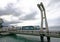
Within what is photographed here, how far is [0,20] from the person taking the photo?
3376 inches

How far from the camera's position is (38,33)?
44.0 metres

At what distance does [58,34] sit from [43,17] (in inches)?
555

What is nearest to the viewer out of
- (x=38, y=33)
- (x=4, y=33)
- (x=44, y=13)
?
(x=38, y=33)

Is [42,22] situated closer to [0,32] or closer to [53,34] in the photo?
[53,34]

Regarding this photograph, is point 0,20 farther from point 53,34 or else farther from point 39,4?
point 53,34

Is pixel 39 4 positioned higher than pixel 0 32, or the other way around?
pixel 39 4

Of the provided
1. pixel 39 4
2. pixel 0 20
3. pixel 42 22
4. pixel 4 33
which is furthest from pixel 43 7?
pixel 0 20

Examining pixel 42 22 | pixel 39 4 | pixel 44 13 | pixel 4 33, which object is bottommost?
pixel 4 33

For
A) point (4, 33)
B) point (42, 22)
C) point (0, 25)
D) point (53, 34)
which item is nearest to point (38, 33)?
point (42, 22)

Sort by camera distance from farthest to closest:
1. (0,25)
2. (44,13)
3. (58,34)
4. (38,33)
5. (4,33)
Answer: (0,25) → (4,33) → (44,13) → (38,33) → (58,34)

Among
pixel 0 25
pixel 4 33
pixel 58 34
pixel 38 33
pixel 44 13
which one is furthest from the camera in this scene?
pixel 0 25

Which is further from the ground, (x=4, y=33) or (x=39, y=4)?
(x=39, y=4)

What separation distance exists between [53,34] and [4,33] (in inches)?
1516

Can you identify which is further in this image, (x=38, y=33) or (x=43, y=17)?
(x=43, y=17)
